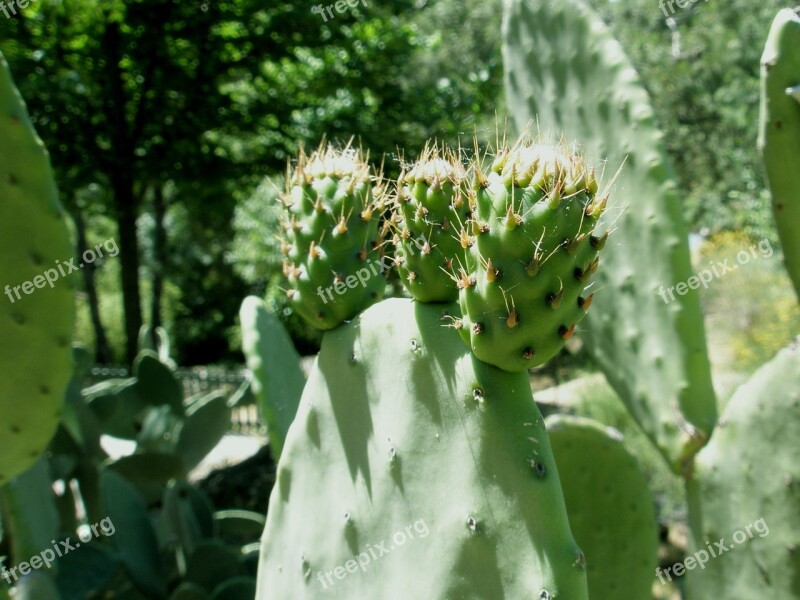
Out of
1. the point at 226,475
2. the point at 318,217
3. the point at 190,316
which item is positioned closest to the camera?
the point at 318,217

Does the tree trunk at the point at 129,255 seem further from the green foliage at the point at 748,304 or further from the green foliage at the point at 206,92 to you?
the green foliage at the point at 748,304

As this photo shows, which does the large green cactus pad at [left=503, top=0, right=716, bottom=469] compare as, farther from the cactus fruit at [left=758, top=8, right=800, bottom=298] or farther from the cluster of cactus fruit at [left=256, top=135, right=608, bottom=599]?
the cluster of cactus fruit at [left=256, top=135, right=608, bottom=599]

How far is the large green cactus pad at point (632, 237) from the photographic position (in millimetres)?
1800

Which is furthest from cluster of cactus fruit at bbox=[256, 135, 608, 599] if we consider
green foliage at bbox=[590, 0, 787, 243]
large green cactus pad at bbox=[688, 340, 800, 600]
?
green foliage at bbox=[590, 0, 787, 243]

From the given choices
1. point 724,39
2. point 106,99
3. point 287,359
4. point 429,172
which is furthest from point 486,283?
point 724,39

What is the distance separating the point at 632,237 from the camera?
1916 millimetres

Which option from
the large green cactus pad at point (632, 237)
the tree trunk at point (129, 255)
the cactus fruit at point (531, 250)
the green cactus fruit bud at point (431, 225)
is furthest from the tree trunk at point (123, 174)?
the cactus fruit at point (531, 250)

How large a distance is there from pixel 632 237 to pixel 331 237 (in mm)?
933

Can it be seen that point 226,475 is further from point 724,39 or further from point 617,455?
point 724,39

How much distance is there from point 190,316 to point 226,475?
12369 mm

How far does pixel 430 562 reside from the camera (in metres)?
1.11

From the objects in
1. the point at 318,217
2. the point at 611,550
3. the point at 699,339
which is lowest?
the point at 611,550

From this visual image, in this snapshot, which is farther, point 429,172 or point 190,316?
point 190,316

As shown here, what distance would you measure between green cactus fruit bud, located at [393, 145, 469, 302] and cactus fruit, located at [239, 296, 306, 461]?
803 mm
